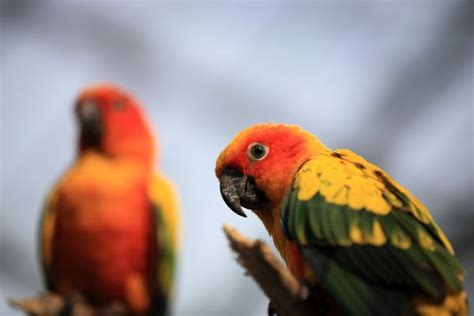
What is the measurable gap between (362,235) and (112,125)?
3.94 meters

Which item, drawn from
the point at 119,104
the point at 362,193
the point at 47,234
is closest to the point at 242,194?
the point at 362,193

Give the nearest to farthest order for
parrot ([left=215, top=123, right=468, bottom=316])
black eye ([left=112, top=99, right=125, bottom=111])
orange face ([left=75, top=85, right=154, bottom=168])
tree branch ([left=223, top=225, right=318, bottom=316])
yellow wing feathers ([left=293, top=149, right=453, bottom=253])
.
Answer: tree branch ([left=223, top=225, right=318, bottom=316])
parrot ([left=215, top=123, right=468, bottom=316])
yellow wing feathers ([left=293, top=149, right=453, bottom=253])
orange face ([left=75, top=85, right=154, bottom=168])
black eye ([left=112, top=99, right=125, bottom=111])

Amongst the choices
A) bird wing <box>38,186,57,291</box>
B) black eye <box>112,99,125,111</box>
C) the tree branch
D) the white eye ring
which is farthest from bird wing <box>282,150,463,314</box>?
black eye <box>112,99,125,111</box>

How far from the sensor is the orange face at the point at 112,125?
633 cm

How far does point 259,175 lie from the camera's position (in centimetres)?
350

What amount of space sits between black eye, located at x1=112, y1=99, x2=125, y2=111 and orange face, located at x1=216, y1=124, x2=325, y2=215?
10.4ft

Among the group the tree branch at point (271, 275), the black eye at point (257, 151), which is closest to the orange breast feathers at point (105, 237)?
the black eye at point (257, 151)

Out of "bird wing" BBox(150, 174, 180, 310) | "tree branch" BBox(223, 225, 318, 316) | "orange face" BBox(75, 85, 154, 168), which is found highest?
"orange face" BBox(75, 85, 154, 168)

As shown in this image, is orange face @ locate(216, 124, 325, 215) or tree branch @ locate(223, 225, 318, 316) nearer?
tree branch @ locate(223, 225, 318, 316)

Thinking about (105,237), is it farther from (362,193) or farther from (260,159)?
(362,193)

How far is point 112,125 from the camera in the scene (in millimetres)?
6461

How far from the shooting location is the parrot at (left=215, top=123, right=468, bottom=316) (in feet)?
9.22

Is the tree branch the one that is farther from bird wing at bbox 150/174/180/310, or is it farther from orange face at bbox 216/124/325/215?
bird wing at bbox 150/174/180/310

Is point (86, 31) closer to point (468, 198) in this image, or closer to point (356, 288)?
point (468, 198)
